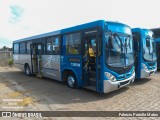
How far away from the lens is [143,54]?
874cm

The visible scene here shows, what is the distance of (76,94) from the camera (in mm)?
7066

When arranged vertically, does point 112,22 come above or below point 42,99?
above

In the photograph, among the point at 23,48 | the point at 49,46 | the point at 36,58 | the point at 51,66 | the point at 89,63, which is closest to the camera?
the point at 89,63

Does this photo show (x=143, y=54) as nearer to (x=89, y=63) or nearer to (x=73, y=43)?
(x=89, y=63)

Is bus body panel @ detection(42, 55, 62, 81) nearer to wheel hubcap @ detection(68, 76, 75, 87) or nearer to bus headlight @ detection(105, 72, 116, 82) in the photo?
wheel hubcap @ detection(68, 76, 75, 87)

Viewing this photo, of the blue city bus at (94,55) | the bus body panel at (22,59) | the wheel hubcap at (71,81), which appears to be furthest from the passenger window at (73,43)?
the bus body panel at (22,59)

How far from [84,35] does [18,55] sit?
28.9 feet

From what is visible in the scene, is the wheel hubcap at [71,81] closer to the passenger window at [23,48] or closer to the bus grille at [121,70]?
the bus grille at [121,70]

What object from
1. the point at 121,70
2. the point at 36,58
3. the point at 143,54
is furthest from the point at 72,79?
the point at 36,58

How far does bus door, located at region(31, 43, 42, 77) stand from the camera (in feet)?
35.0

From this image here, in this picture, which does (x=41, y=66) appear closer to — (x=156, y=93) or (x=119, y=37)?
(x=119, y=37)

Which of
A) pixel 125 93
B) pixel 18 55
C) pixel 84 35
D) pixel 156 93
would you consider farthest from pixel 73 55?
pixel 18 55

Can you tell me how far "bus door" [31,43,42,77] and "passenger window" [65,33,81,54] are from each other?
317 centimetres

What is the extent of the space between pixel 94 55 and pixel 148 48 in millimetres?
4175
